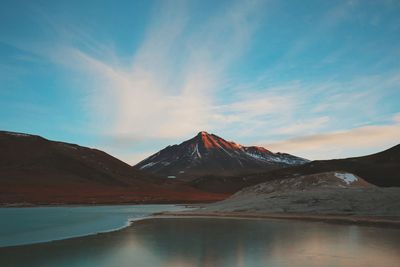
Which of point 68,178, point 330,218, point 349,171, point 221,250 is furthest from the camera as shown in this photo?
point 349,171

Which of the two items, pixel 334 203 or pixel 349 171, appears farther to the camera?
pixel 349 171

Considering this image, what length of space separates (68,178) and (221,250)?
116m

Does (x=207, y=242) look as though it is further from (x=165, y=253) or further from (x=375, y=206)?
(x=375, y=206)

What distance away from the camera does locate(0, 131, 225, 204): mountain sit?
98.6 m

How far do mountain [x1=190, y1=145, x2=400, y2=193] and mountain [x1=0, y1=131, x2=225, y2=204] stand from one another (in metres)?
18.6

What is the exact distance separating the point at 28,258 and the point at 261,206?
3289cm

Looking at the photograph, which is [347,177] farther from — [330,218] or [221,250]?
[221,250]

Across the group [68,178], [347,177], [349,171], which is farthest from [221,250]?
[349,171]

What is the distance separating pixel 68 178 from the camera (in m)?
128

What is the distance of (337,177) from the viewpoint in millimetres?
62594

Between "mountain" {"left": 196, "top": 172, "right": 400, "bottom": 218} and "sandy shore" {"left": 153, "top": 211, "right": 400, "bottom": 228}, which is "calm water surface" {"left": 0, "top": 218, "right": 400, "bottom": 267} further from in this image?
"mountain" {"left": 196, "top": 172, "right": 400, "bottom": 218}

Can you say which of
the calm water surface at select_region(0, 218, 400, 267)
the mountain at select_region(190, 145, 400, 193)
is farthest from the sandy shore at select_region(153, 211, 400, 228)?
the mountain at select_region(190, 145, 400, 193)

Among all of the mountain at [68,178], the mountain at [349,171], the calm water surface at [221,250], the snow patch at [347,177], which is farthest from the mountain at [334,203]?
the mountain at [349,171]

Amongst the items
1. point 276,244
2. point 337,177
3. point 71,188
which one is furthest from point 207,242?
point 71,188
